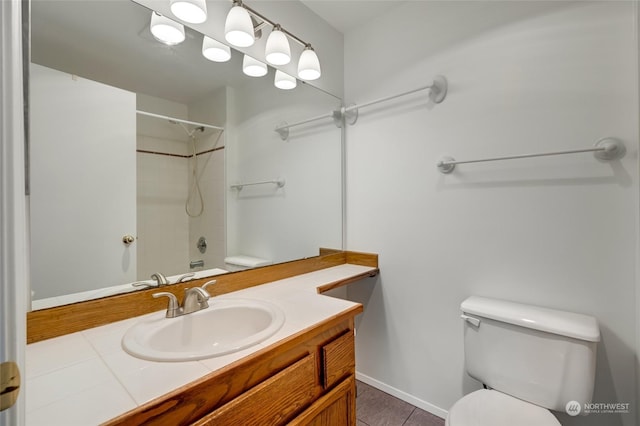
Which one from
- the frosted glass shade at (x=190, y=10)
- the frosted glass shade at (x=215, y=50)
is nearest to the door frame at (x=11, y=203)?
the frosted glass shade at (x=190, y=10)

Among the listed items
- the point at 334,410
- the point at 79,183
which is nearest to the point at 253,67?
the point at 79,183

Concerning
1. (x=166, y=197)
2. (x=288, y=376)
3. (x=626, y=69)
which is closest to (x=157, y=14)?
(x=166, y=197)

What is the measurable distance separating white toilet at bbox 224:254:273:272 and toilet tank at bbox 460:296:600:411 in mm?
1034

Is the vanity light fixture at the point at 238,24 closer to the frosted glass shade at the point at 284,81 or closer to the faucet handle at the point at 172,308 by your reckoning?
the frosted glass shade at the point at 284,81

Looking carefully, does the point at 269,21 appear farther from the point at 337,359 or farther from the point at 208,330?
the point at 337,359

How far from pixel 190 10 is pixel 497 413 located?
2.00 m

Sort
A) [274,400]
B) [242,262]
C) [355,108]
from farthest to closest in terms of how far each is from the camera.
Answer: [355,108]
[242,262]
[274,400]

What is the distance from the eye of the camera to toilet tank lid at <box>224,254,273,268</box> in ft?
4.65

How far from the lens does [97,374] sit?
0.68 meters

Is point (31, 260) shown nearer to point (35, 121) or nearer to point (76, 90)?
point (35, 121)

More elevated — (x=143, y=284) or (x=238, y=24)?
(x=238, y=24)

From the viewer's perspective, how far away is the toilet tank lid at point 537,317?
1.05 metres

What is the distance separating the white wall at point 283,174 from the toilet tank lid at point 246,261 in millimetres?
29

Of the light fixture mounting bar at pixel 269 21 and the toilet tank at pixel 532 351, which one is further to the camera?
the light fixture mounting bar at pixel 269 21
